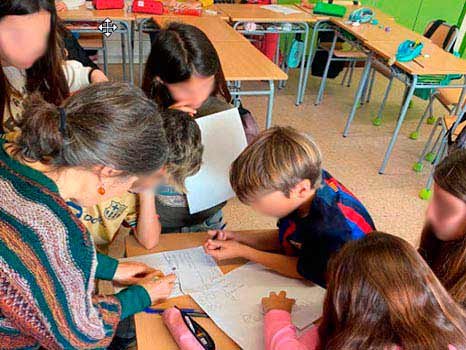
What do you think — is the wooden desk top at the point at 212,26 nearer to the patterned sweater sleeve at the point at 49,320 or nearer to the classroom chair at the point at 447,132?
the classroom chair at the point at 447,132

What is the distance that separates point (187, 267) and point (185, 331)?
25cm

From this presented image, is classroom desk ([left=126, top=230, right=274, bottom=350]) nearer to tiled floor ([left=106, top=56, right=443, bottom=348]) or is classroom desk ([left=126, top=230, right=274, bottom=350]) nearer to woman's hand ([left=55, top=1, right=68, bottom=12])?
tiled floor ([left=106, top=56, right=443, bottom=348])

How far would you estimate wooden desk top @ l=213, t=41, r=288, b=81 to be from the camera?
8.29 feet

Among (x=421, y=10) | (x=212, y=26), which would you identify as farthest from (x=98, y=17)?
(x=421, y=10)

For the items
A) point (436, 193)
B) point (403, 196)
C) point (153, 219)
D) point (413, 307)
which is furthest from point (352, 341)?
point (403, 196)

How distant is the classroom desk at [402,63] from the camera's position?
276cm

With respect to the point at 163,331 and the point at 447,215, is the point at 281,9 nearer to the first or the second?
the point at 447,215

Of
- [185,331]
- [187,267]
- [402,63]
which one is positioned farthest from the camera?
[402,63]

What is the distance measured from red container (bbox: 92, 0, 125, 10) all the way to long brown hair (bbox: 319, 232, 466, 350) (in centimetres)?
328

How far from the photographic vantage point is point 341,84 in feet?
15.1

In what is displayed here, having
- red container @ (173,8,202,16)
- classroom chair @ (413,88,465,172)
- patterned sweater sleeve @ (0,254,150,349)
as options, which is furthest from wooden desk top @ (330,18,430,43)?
patterned sweater sleeve @ (0,254,150,349)

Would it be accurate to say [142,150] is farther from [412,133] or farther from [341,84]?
[341,84]

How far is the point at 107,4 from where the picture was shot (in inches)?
136

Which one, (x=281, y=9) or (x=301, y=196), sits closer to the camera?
(x=301, y=196)
